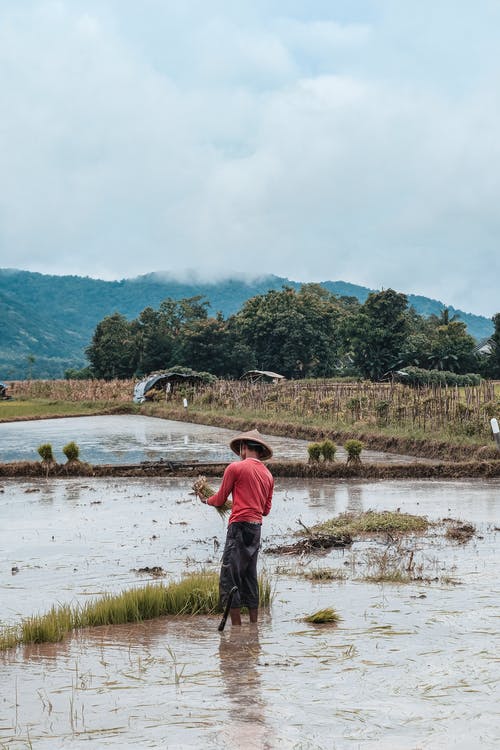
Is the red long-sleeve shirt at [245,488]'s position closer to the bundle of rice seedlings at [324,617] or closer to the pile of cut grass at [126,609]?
the bundle of rice seedlings at [324,617]

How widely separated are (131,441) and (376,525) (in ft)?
55.9

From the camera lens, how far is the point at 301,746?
4.65m

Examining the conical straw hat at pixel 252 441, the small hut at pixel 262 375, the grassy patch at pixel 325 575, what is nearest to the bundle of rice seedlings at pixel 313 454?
the grassy patch at pixel 325 575

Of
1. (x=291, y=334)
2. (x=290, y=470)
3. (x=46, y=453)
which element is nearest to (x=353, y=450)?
(x=290, y=470)

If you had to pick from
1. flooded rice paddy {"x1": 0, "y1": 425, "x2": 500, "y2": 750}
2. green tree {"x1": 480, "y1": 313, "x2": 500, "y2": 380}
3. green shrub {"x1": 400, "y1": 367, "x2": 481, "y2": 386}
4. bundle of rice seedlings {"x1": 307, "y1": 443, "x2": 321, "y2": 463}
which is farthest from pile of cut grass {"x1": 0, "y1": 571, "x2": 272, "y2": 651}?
green tree {"x1": 480, "y1": 313, "x2": 500, "y2": 380}

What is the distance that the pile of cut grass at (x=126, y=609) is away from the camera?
22.4ft

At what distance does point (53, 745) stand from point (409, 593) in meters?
4.17

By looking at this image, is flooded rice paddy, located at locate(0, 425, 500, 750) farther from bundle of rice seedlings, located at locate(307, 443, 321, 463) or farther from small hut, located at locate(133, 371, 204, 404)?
small hut, located at locate(133, 371, 204, 404)

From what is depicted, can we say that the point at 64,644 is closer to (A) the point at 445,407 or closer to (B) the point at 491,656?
(B) the point at 491,656

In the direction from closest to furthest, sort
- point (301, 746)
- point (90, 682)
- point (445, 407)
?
point (301, 746) < point (90, 682) < point (445, 407)

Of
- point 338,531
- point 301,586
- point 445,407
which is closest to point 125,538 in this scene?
point 338,531

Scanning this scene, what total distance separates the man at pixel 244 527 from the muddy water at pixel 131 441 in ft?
40.2

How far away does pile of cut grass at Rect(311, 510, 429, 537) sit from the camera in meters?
11.4

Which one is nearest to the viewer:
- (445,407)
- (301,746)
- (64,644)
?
(301,746)
